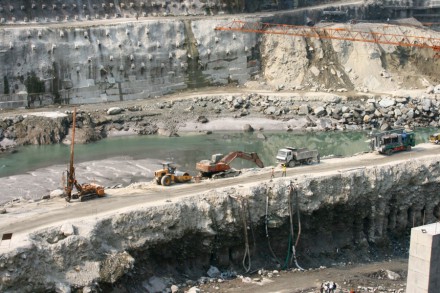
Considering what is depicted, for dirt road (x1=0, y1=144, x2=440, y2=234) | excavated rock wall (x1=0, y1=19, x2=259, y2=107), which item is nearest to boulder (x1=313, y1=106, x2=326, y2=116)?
excavated rock wall (x1=0, y1=19, x2=259, y2=107)

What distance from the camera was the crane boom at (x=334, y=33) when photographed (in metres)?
66.6

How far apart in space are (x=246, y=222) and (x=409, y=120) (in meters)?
29.7

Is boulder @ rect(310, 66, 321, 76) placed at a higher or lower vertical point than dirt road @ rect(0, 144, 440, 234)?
higher

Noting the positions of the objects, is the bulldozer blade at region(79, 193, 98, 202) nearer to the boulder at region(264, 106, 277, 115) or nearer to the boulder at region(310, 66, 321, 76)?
the boulder at region(264, 106, 277, 115)

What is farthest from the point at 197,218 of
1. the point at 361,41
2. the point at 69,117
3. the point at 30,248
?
the point at 361,41

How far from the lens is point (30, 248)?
26047 millimetres

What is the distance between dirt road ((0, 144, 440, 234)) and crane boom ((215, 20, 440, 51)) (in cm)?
2978

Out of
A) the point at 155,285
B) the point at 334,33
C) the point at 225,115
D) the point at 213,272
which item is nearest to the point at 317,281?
the point at 213,272

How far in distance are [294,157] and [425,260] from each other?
609 inches

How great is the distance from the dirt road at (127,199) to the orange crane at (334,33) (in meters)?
29.8

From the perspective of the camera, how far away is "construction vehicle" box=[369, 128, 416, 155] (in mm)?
39750

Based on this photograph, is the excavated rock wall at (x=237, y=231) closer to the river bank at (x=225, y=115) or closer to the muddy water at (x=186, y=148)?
the muddy water at (x=186, y=148)

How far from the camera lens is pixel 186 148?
50375 millimetres

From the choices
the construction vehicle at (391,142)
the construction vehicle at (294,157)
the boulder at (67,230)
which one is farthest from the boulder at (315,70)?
the boulder at (67,230)
